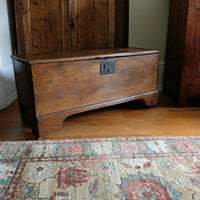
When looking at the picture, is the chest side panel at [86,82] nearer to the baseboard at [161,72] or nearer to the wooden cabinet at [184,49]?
the wooden cabinet at [184,49]

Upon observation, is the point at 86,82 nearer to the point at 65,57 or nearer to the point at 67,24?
the point at 65,57

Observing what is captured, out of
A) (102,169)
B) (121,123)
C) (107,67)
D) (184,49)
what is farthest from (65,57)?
(184,49)

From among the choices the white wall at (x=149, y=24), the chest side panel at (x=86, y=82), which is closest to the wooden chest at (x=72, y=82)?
the chest side panel at (x=86, y=82)

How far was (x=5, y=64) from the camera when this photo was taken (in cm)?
206

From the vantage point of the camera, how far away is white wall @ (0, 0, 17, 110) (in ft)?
6.43

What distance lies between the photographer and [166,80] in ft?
7.70

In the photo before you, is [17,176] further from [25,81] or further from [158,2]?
[158,2]

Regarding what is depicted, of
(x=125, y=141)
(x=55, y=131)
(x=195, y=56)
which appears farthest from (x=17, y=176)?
(x=195, y=56)

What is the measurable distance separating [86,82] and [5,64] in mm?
960

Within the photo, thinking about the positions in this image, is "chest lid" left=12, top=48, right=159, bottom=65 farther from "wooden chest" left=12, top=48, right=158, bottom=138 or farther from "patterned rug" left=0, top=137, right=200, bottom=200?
"patterned rug" left=0, top=137, right=200, bottom=200

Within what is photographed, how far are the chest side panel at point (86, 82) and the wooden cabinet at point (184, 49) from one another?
0.81 ft

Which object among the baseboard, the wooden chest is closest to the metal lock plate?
the wooden chest

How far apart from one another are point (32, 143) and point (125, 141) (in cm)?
56

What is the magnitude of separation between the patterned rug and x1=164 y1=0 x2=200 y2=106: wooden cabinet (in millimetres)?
680
